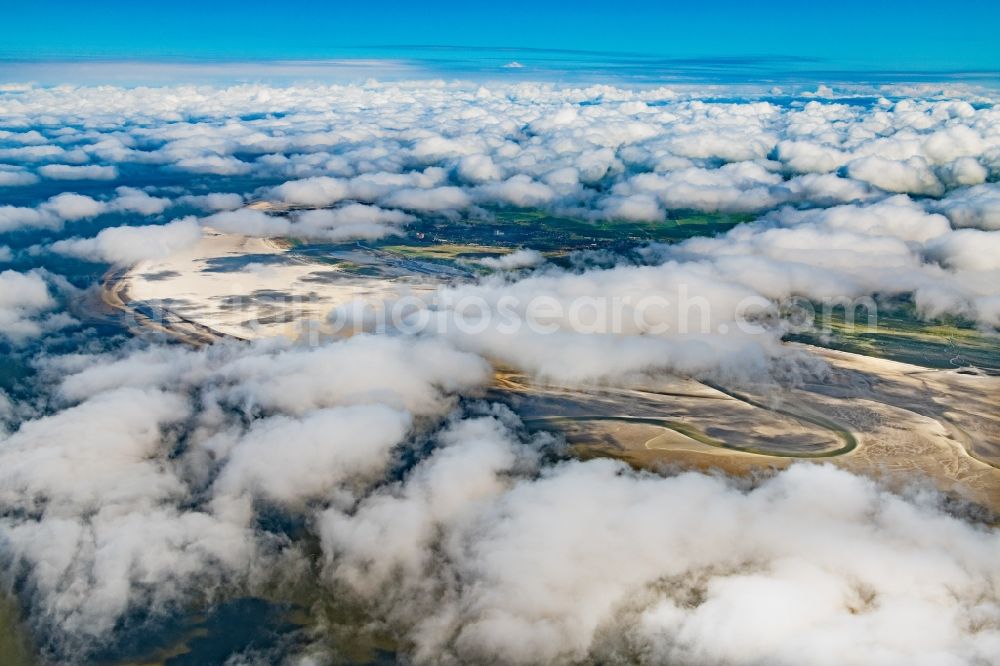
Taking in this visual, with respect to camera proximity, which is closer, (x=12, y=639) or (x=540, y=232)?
(x=12, y=639)

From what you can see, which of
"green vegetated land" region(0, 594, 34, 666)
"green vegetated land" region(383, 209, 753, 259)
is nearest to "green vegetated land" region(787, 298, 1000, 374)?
"green vegetated land" region(383, 209, 753, 259)

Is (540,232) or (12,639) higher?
(540,232)

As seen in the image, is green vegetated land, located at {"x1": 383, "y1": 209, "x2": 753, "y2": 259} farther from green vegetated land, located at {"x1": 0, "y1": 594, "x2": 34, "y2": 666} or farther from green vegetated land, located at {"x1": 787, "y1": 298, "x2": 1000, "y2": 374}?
green vegetated land, located at {"x1": 0, "y1": 594, "x2": 34, "y2": 666}

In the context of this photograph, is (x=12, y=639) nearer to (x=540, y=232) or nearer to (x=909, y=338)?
(x=909, y=338)

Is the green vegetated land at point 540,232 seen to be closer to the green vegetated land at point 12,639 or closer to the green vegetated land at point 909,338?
the green vegetated land at point 909,338

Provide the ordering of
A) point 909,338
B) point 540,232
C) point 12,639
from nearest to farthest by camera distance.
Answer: point 12,639
point 909,338
point 540,232

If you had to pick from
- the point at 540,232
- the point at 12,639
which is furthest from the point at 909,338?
the point at 540,232

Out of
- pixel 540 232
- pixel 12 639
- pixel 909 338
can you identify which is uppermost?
pixel 540 232

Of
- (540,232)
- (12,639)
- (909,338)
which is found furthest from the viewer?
(540,232)

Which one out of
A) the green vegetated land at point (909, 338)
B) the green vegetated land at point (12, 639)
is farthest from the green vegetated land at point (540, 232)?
the green vegetated land at point (12, 639)
